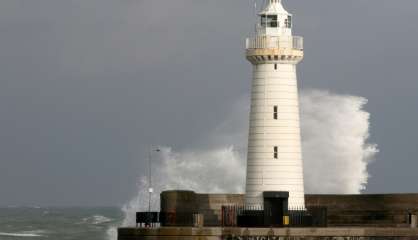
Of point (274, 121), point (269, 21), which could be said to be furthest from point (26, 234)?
point (274, 121)

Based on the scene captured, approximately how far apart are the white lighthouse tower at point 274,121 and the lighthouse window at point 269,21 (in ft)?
1.73

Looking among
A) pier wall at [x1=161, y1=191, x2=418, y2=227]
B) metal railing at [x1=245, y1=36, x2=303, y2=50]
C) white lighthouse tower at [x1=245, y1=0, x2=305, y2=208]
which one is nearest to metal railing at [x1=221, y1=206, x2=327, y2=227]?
white lighthouse tower at [x1=245, y1=0, x2=305, y2=208]

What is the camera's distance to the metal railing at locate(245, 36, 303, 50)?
41.5 metres

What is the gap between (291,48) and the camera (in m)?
41.5

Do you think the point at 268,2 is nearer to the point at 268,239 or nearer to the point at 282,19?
the point at 282,19

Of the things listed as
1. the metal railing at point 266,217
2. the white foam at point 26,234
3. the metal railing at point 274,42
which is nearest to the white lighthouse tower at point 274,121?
the metal railing at point 274,42

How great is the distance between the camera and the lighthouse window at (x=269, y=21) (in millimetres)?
42125

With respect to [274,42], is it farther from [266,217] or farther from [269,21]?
[266,217]

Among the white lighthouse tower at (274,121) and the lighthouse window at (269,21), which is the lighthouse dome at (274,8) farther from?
the white lighthouse tower at (274,121)

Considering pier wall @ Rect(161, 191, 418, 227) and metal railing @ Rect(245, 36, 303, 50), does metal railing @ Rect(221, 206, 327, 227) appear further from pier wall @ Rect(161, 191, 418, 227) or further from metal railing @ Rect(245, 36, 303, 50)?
metal railing @ Rect(245, 36, 303, 50)

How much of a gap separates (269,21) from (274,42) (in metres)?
0.90

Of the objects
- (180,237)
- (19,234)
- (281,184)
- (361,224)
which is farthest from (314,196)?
(19,234)

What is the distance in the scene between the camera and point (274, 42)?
41594 mm

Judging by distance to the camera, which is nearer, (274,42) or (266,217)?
(266,217)
